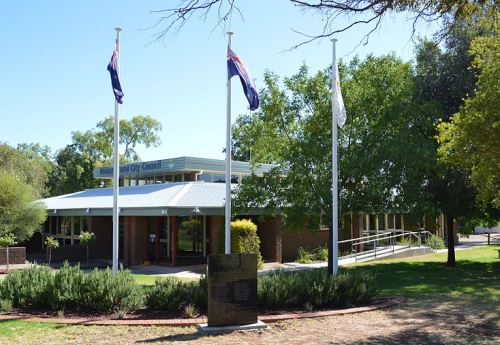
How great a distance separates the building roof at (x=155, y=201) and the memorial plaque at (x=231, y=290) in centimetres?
1213

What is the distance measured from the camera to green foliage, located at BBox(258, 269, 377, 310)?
1089 cm

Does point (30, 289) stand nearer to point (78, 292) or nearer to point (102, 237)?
point (78, 292)

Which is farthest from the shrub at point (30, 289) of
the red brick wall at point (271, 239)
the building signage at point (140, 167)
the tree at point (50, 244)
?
the building signage at point (140, 167)

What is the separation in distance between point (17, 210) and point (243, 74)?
16833mm

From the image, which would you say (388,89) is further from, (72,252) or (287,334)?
(72,252)

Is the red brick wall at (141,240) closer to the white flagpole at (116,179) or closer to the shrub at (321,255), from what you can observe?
the shrub at (321,255)

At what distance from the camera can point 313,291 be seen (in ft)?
36.9

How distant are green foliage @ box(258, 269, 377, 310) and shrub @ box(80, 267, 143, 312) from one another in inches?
100

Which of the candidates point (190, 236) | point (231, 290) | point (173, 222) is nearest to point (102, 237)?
point (190, 236)

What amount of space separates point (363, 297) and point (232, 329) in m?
3.72

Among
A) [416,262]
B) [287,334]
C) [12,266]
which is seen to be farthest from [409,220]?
[12,266]

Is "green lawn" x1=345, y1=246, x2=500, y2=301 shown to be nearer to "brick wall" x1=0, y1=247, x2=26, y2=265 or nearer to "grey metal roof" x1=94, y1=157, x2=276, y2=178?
Answer: "grey metal roof" x1=94, y1=157, x2=276, y2=178

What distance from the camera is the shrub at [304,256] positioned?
2547 cm

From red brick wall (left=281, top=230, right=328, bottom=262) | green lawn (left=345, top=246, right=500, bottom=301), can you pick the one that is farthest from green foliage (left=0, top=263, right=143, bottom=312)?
red brick wall (left=281, top=230, right=328, bottom=262)
